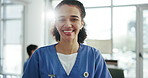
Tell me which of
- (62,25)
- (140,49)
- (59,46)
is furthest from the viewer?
(140,49)

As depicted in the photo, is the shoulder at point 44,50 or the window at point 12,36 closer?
the shoulder at point 44,50

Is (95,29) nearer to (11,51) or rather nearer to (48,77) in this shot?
(11,51)

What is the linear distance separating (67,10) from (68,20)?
2.2 inches

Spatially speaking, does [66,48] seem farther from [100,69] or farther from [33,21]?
[33,21]

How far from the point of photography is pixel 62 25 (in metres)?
0.91

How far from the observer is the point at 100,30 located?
14.4 ft

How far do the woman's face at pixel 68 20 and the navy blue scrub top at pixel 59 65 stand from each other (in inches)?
6.1

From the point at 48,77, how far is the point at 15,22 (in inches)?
164

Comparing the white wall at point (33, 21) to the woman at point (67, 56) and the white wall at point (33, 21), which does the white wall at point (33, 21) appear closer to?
the white wall at point (33, 21)

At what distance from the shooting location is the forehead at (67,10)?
2.99 ft

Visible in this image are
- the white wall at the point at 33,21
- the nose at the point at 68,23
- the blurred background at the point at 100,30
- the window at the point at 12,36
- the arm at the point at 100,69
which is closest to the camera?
the nose at the point at 68,23

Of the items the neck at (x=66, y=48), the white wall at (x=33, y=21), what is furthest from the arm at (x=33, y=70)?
the white wall at (x=33, y=21)

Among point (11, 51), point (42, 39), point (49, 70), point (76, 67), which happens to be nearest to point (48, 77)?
point (49, 70)

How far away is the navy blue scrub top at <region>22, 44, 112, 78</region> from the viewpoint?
943 mm
